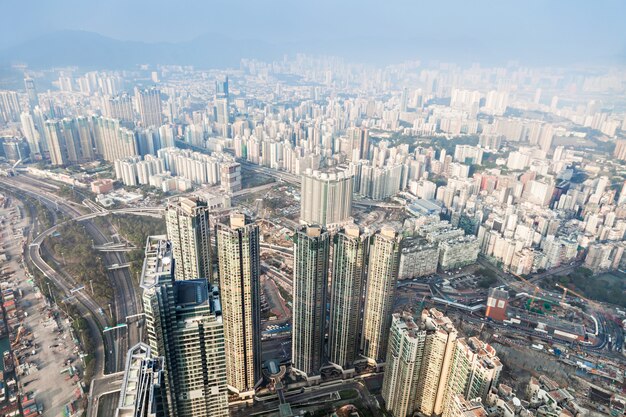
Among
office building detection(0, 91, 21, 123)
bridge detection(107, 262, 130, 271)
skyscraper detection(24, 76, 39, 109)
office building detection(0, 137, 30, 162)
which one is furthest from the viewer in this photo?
skyscraper detection(24, 76, 39, 109)

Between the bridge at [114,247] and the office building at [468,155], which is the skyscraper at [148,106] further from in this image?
the office building at [468,155]

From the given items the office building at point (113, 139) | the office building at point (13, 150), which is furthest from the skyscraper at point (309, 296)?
the office building at point (13, 150)

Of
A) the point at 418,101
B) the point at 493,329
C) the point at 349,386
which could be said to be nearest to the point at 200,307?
the point at 349,386

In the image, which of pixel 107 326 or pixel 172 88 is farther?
pixel 172 88

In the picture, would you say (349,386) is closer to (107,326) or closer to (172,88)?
(107,326)

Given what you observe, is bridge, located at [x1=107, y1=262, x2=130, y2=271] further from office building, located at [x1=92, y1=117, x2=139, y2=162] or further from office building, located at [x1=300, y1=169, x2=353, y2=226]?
office building, located at [x1=92, y1=117, x2=139, y2=162]

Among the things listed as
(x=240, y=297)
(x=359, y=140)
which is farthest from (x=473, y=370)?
(x=359, y=140)

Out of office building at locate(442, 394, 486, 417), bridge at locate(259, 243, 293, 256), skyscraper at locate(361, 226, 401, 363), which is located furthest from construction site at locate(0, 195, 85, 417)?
office building at locate(442, 394, 486, 417)
